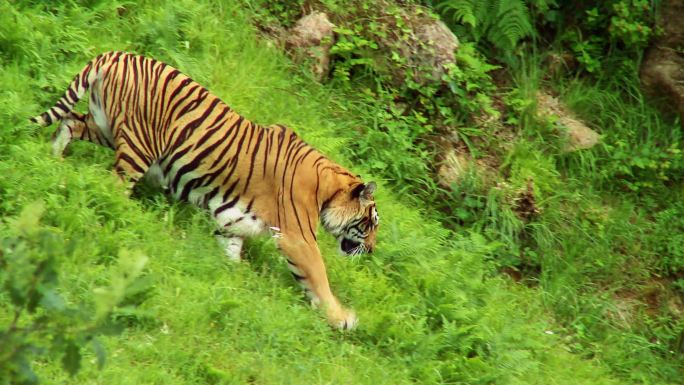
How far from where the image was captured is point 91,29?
7.72 m

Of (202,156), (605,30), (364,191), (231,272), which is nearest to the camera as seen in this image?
(231,272)

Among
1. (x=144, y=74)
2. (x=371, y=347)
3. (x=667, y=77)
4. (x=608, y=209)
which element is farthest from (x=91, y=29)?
(x=667, y=77)

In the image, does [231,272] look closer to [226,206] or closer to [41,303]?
[226,206]

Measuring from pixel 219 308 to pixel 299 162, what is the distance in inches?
48.5

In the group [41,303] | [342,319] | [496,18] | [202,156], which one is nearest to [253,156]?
[202,156]

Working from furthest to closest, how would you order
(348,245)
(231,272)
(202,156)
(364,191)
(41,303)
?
(348,245) → (364,191) → (202,156) → (231,272) → (41,303)

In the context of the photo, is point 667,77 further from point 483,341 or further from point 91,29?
point 91,29

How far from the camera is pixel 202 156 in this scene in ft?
21.4

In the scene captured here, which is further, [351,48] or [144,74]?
[351,48]

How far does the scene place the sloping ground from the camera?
5.68 m

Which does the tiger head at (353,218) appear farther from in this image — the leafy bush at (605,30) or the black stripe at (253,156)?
the leafy bush at (605,30)

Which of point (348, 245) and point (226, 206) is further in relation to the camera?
point (348, 245)

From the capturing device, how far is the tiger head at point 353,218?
6777mm

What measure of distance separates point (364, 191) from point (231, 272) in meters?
→ 1.05
